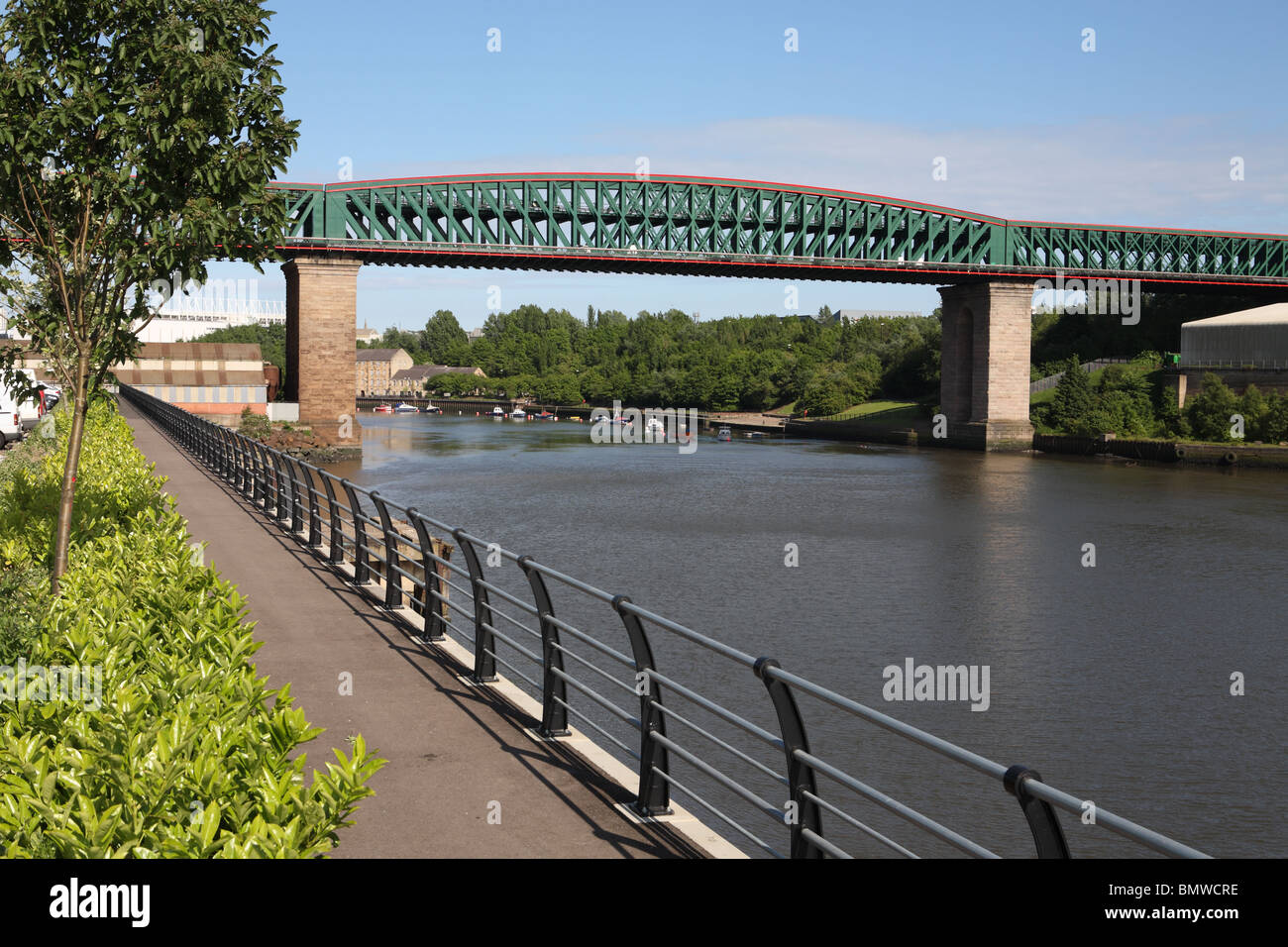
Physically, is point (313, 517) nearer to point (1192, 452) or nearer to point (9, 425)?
point (9, 425)

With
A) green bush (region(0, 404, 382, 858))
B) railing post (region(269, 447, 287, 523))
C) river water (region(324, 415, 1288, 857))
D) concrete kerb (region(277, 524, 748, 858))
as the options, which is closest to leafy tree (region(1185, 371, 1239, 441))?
river water (region(324, 415, 1288, 857))

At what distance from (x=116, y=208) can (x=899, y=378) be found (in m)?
120

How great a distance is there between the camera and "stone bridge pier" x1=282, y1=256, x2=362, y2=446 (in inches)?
3155

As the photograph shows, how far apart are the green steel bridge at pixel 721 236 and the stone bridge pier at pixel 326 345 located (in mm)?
3605

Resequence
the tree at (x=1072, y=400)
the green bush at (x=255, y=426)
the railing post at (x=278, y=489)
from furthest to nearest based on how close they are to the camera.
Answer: the tree at (x=1072, y=400) < the green bush at (x=255, y=426) < the railing post at (x=278, y=489)

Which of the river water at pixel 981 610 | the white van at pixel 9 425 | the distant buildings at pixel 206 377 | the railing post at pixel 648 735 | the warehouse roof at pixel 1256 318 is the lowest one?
the river water at pixel 981 610

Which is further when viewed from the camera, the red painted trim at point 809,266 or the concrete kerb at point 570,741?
the red painted trim at point 809,266

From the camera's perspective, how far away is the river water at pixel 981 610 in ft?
51.4

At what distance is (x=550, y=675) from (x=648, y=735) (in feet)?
5.79

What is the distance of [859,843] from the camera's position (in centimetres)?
1377

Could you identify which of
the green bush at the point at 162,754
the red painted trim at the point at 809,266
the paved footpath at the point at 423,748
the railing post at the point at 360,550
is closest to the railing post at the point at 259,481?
the railing post at the point at 360,550

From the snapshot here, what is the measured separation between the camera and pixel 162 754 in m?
4.98

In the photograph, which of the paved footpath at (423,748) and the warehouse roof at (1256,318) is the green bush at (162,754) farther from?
the warehouse roof at (1256,318)
